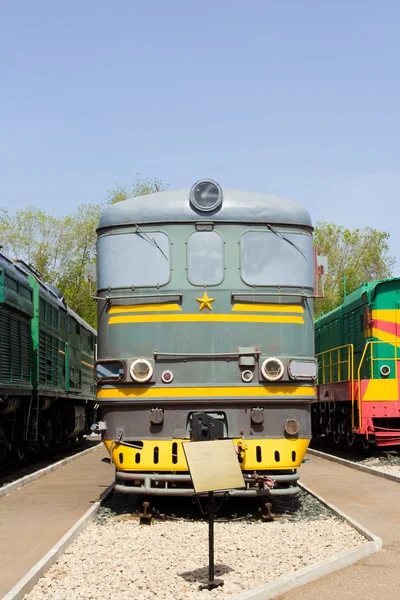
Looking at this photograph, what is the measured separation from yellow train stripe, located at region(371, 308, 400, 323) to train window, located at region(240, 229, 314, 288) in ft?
24.9

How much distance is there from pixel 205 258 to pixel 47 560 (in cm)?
401

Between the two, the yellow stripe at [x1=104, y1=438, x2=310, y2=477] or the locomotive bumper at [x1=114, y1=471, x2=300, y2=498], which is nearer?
the locomotive bumper at [x1=114, y1=471, x2=300, y2=498]

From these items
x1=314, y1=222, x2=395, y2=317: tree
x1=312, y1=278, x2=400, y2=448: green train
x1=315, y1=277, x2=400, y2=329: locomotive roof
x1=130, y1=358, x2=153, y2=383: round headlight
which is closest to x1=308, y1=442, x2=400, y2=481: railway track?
x1=312, y1=278, x2=400, y2=448: green train

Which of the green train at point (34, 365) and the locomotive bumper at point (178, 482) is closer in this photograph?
the locomotive bumper at point (178, 482)

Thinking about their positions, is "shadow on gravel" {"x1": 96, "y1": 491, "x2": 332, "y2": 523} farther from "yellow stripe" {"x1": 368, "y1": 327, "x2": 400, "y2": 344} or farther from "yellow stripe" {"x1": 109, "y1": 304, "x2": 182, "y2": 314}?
"yellow stripe" {"x1": 368, "y1": 327, "x2": 400, "y2": 344}

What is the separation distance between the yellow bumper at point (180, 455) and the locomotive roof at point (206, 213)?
2.55 meters

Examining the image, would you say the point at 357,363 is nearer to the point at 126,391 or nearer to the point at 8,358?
the point at 8,358

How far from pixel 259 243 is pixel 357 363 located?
941 cm

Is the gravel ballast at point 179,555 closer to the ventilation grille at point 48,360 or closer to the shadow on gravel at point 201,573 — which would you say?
the shadow on gravel at point 201,573

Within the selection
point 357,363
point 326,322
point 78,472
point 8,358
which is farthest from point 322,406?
point 8,358

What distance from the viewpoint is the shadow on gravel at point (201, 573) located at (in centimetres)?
703

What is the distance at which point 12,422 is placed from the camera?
1588 cm

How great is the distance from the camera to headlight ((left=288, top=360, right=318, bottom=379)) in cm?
988

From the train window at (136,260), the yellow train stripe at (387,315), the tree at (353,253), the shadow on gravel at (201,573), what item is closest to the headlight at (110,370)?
the train window at (136,260)
